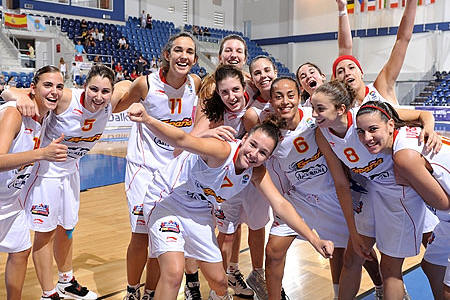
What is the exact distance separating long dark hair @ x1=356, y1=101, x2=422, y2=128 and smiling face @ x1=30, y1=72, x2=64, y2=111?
205cm

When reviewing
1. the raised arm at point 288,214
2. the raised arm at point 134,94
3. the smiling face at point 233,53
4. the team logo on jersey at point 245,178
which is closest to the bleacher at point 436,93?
the smiling face at point 233,53

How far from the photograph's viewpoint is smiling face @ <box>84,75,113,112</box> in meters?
3.35

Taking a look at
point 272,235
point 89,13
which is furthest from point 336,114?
point 89,13

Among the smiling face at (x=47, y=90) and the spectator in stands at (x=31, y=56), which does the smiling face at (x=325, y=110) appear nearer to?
the smiling face at (x=47, y=90)

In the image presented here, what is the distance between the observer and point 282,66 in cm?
2511

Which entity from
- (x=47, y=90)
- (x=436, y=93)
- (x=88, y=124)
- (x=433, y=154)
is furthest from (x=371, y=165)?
(x=436, y=93)

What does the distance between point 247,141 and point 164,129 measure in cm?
51

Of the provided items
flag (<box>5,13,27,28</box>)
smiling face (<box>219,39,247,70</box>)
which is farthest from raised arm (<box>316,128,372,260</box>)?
flag (<box>5,13,27,28</box>)

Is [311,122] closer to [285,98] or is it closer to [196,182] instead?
[285,98]

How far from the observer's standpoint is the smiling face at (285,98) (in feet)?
10.0

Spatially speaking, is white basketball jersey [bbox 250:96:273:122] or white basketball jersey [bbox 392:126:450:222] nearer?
white basketball jersey [bbox 392:126:450:222]

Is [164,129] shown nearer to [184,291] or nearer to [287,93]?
[287,93]

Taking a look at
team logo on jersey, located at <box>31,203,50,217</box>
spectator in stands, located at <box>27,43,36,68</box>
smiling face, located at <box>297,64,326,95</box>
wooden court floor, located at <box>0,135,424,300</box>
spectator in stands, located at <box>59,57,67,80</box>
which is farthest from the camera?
spectator in stands, located at <box>27,43,36,68</box>

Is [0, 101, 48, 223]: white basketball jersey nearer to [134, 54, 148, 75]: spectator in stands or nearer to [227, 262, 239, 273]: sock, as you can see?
[227, 262, 239, 273]: sock
